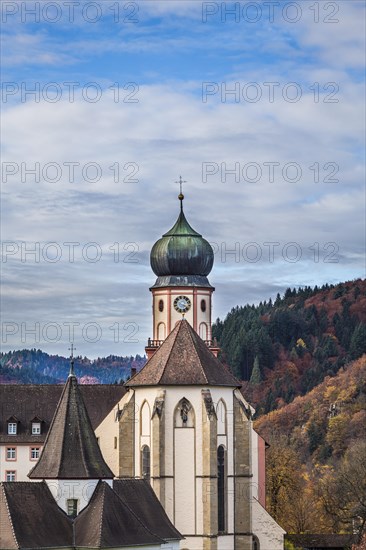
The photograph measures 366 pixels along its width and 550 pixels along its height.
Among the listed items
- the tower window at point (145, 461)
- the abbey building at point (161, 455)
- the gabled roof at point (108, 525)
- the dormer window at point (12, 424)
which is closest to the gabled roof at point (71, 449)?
the abbey building at point (161, 455)

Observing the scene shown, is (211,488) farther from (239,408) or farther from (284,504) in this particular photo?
(284,504)

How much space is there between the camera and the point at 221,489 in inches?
3728

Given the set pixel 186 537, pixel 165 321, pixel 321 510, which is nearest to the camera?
pixel 186 537

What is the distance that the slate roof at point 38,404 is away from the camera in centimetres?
10838

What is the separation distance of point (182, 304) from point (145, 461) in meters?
24.2

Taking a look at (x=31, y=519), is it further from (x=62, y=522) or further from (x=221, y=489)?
(x=221, y=489)

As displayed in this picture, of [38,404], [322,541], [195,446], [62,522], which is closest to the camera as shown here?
[62,522]

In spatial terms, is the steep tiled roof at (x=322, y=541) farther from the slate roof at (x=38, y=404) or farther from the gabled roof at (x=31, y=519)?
the gabled roof at (x=31, y=519)

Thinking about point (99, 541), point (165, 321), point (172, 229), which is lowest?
point (99, 541)

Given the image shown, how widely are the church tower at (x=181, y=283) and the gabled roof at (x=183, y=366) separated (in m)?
19.2

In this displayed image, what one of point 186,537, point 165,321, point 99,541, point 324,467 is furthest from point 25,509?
point 324,467

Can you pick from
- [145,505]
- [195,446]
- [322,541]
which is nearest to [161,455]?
[195,446]

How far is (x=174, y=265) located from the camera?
119 meters

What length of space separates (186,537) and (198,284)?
98.3ft
